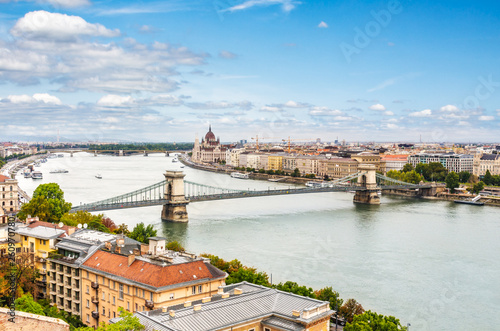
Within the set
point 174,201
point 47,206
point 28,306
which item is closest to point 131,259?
point 28,306

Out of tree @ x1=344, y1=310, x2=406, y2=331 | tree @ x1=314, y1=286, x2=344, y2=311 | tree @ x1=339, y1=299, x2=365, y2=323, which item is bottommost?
tree @ x1=339, y1=299, x2=365, y2=323

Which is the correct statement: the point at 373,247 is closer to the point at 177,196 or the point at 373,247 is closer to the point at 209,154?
the point at 177,196

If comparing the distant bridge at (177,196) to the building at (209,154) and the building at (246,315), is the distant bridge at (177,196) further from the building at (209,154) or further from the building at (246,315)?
the building at (209,154)

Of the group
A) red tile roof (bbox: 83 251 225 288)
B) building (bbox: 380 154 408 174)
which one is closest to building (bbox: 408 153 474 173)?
building (bbox: 380 154 408 174)

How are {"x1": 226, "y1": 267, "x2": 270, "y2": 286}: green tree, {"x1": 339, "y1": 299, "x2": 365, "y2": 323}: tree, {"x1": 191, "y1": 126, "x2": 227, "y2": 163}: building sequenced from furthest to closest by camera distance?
{"x1": 191, "y1": 126, "x2": 227, "y2": 163}: building, {"x1": 226, "y1": 267, "x2": 270, "y2": 286}: green tree, {"x1": 339, "y1": 299, "x2": 365, "y2": 323}: tree

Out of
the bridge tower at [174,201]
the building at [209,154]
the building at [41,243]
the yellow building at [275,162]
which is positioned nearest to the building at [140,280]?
the building at [41,243]

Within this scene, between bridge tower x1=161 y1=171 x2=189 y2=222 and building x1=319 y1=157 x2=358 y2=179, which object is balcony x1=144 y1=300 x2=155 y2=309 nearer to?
bridge tower x1=161 y1=171 x2=189 y2=222
